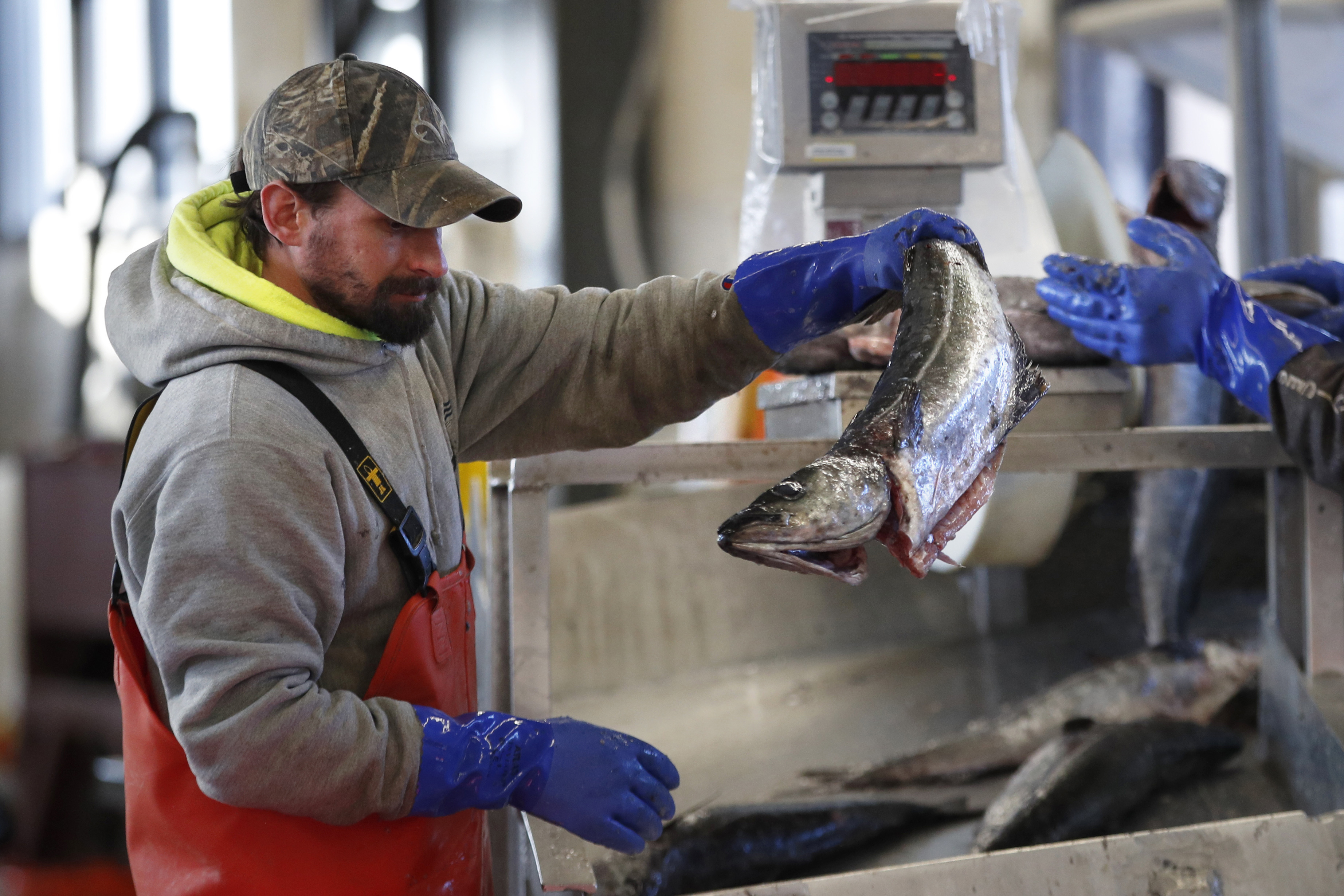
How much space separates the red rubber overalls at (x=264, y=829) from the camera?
1141 mm

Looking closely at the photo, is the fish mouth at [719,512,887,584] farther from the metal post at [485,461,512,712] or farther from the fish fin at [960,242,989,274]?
the metal post at [485,461,512,712]

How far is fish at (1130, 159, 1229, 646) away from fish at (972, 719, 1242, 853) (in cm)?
71

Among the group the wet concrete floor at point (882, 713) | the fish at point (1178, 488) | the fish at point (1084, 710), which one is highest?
the fish at point (1178, 488)

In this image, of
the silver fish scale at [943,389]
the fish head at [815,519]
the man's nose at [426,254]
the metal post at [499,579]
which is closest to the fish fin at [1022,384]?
the silver fish scale at [943,389]

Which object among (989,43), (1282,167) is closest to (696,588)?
(989,43)

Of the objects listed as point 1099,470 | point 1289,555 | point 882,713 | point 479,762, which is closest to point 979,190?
point 1099,470

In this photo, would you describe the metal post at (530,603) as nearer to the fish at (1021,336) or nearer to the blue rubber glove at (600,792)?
the blue rubber glove at (600,792)

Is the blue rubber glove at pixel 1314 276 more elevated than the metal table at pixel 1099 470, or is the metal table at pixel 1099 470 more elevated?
the blue rubber glove at pixel 1314 276

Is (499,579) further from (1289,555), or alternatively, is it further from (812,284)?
(1289,555)

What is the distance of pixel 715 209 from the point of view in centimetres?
530

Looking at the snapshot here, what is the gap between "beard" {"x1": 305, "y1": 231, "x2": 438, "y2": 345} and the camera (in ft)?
3.99

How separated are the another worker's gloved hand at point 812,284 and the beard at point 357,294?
418 millimetres

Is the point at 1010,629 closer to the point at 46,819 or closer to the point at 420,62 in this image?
the point at 46,819

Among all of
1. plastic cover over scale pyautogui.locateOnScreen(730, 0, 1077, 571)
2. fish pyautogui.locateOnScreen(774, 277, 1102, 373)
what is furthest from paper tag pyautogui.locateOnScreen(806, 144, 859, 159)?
fish pyautogui.locateOnScreen(774, 277, 1102, 373)
